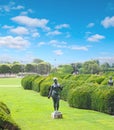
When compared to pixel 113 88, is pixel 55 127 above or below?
below

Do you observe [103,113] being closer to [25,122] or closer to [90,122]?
[90,122]

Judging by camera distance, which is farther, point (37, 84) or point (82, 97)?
point (37, 84)

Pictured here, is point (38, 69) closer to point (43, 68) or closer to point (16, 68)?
point (43, 68)

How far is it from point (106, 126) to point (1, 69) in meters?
111

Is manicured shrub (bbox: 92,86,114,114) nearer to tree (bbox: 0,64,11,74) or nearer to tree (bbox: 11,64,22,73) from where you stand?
tree (bbox: 0,64,11,74)

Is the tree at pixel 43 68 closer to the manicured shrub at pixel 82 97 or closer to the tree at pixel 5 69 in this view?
the tree at pixel 5 69

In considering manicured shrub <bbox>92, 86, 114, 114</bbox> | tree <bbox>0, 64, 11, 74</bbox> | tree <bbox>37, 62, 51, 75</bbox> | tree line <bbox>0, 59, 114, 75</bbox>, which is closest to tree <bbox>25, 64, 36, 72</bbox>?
tree line <bbox>0, 59, 114, 75</bbox>

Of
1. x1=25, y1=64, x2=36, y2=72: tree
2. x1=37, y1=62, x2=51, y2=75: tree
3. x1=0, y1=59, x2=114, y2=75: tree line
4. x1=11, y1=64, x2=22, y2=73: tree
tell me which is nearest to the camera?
x1=0, y1=59, x2=114, y2=75: tree line

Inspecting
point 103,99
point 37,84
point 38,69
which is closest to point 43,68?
point 38,69

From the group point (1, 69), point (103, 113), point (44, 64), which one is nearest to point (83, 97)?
point (103, 113)

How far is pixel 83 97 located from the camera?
→ 70.2 feet

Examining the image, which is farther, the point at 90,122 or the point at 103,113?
the point at 103,113

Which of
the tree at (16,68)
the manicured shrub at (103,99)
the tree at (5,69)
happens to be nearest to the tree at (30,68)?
the tree at (16,68)

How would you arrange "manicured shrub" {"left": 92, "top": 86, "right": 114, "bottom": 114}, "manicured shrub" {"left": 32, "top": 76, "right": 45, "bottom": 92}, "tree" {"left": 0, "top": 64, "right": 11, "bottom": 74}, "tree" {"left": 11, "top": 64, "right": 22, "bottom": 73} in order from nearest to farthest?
"manicured shrub" {"left": 92, "top": 86, "right": 114, "bottom": 114}
"manicured shrub" {"left": 32, "top": 76, "right": 45, "bottom": 92}
"tree" {"left": 0, "top": 64, "right": 11, "bottom": 74}
"tree" {"left": 11, "top": 64, "right": 22, "bottom": 73}
